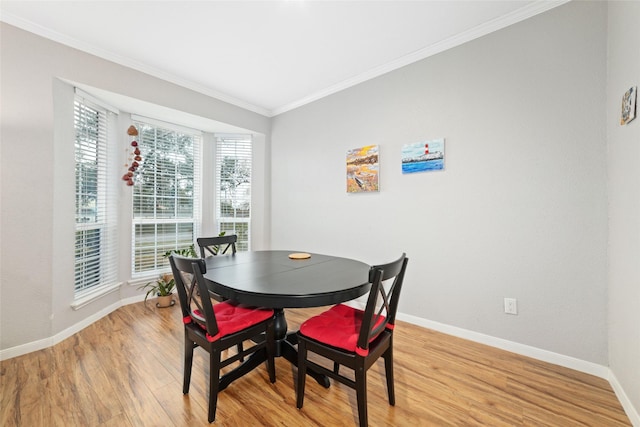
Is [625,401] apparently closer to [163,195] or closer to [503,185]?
[503,185]

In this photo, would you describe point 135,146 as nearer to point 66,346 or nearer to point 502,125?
point 66,346

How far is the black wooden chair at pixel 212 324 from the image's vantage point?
1491 millimetres

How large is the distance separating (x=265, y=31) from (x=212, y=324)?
238 centimetres

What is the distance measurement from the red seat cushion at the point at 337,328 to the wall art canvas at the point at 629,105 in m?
1.82

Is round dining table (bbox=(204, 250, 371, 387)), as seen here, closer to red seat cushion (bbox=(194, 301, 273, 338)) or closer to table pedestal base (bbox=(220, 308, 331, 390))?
table pedestal base (bbox=(220, 308, 331, 390))

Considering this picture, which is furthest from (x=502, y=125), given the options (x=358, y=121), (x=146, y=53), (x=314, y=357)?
(x=146, y=53)

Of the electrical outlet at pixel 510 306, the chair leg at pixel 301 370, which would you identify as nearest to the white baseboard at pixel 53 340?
the chair leg at pixel 301 370

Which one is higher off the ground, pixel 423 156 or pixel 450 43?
pixel 450 43

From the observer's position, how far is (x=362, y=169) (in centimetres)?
309

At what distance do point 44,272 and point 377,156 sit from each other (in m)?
3.30

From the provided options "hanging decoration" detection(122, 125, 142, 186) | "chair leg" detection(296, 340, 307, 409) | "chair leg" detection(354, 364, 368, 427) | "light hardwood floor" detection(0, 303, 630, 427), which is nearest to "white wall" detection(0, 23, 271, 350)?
"light hardwood floor" detection(0, 303, 630, 427)

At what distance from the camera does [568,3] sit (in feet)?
6.41

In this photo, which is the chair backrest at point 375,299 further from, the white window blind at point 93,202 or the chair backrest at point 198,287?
the white window blind at point 93,202

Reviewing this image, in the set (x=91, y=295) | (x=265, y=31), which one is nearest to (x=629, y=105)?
(x=265, y=31)
